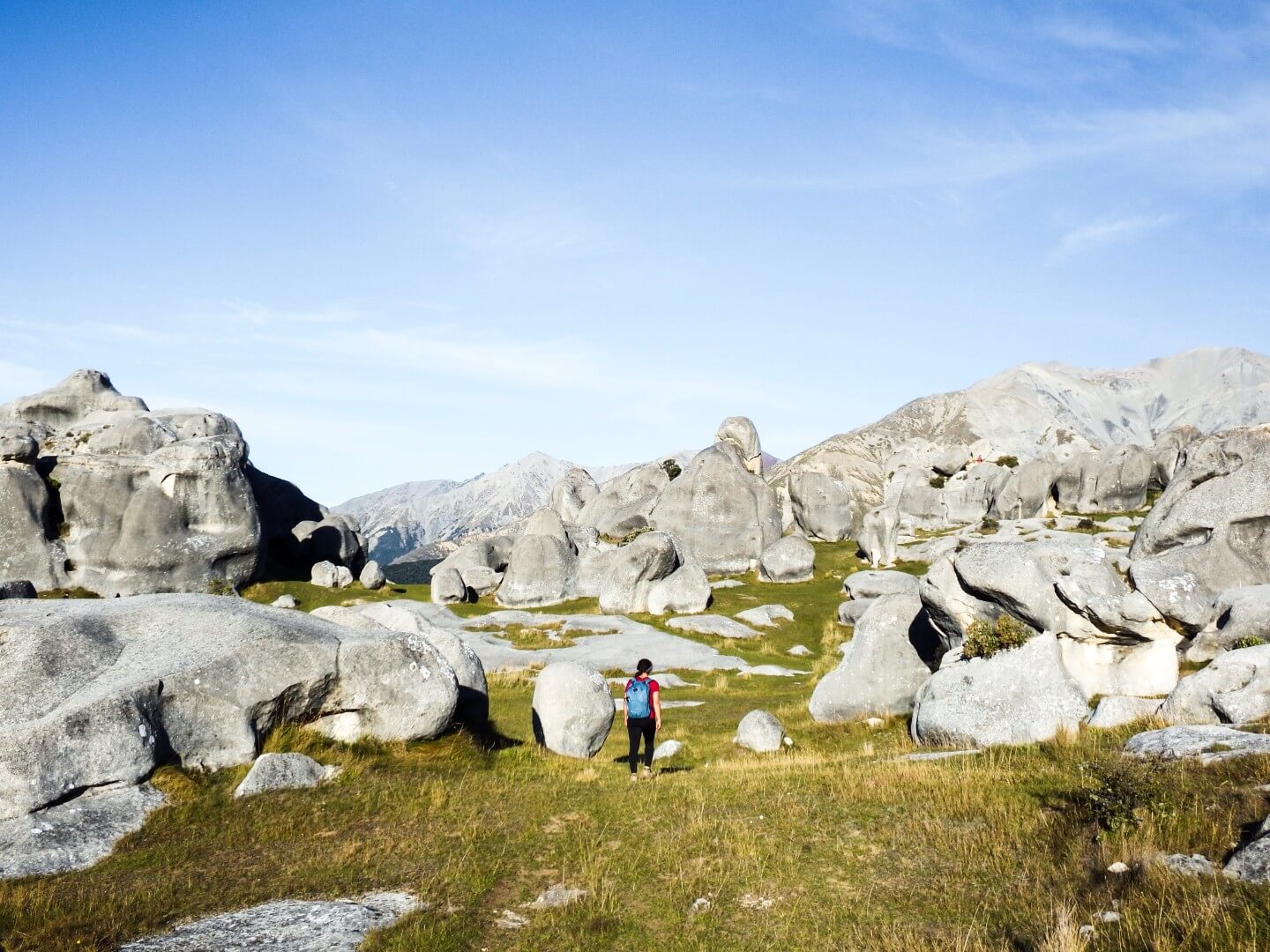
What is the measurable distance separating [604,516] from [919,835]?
256 ft

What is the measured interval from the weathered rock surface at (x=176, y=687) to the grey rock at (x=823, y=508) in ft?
242

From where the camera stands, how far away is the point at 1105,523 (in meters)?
76.1

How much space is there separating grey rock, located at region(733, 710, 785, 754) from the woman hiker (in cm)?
521

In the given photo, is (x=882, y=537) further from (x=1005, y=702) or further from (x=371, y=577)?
(x=1005, y=702)

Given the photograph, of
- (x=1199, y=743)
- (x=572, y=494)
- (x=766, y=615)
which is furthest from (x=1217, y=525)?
(x=572, y=494)

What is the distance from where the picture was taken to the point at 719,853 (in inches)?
505

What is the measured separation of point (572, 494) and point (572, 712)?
79645 millimetres

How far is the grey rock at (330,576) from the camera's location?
67.4 meters

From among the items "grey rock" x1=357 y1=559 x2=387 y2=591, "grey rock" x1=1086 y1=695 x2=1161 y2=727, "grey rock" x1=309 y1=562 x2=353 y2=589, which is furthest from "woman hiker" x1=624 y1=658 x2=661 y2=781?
"grey rock" x1=357 y1=559 x2=387 y2=591

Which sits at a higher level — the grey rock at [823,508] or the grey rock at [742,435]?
the grey rock at [742,435]

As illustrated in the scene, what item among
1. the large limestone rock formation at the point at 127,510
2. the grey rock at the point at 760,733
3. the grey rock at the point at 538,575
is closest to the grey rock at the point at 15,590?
the grey rock at the point at 760,733

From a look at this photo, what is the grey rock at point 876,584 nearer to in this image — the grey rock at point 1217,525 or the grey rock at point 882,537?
the grey rock at point 882,537

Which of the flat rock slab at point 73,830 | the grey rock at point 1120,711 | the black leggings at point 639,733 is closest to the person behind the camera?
the flat rock slab at point 73,830

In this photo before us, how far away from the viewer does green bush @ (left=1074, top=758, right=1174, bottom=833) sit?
1178 cm
